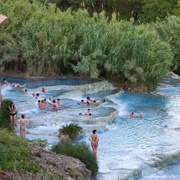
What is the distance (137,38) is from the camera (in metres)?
27.8

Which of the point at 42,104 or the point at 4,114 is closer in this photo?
the point at 4,114

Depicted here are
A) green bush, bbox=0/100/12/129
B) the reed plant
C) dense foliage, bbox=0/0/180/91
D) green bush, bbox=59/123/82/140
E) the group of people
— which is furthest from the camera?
the reed plant

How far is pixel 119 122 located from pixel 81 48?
802 centimetres

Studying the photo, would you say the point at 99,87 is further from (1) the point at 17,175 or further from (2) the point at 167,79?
(1) the point at 17,175

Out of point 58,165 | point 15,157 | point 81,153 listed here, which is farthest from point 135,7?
point 15,157

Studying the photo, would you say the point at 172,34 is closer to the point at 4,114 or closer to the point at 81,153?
the point at 4,114

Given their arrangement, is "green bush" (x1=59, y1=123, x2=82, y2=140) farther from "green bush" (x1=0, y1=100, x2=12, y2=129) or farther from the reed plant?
the reed plant

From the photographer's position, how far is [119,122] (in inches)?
853

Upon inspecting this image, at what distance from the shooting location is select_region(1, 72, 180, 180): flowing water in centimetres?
1644

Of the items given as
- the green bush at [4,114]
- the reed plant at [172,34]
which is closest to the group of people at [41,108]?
the green bush at [4,114]

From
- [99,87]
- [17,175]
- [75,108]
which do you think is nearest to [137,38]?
[99,87]

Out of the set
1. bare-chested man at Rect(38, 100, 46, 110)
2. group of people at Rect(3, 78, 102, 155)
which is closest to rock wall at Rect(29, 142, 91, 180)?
group of people at Rect(3, 78, 102, 155)

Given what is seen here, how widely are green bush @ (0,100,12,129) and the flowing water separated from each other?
0.60m

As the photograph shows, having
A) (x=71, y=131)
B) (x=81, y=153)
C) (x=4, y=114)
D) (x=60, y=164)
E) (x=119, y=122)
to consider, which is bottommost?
(x=119, y=122)
